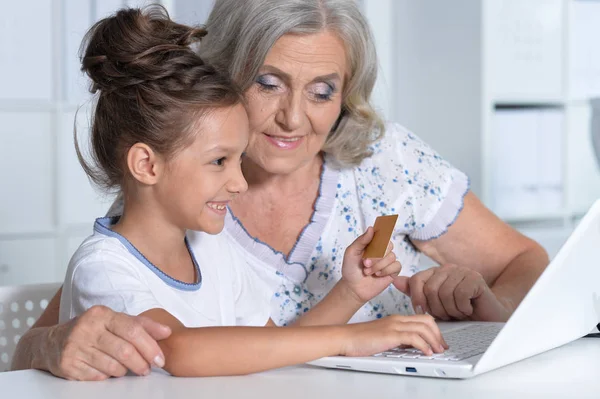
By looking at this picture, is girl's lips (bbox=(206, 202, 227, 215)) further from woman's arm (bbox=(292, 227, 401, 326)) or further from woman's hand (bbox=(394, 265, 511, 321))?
woman's hand (bbox=(394, 265, 511, 321))

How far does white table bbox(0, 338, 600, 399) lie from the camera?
3.15 feet

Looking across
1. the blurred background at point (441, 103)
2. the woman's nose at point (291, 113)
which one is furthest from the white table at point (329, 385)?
the blurred background at point (441, 103)

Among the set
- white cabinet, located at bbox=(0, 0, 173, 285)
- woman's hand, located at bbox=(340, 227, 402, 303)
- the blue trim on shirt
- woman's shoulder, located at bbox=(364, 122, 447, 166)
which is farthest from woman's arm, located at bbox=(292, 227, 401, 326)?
white cabinet, located at bbox=(0, 0, 173, 285)

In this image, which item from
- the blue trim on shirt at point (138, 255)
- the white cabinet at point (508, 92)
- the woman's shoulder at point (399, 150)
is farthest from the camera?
the white cabinet at point (508, 92)

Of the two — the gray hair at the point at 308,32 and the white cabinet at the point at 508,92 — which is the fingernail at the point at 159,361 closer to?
the gray hair at the point at 308,32

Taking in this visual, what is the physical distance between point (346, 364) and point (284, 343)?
77 mm

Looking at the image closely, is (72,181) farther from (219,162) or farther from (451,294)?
(451,294)

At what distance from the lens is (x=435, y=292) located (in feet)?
4.97

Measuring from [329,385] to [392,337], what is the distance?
13cm

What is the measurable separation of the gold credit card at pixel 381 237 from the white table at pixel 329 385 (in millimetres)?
225

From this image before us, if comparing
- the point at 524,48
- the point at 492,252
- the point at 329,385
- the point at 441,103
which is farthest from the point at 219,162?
the point at 524,48

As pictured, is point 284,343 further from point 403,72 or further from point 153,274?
point 403,72

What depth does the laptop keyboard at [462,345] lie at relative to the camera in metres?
1.09

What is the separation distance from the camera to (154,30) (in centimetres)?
142
